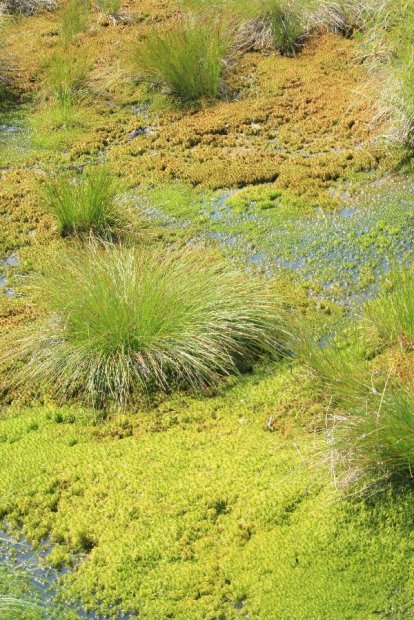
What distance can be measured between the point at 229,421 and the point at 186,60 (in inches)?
183

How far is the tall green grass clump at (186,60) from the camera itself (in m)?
8.15

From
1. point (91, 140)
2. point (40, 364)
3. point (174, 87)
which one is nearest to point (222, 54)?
point (174, 87)

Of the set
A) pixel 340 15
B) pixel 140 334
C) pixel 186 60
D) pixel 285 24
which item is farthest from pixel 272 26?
pixel 140 334

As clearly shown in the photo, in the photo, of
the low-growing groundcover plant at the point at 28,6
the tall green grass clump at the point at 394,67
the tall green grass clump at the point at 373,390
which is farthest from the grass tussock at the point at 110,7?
the tall green grass clump at the point at 373,390

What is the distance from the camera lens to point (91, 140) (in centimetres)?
781

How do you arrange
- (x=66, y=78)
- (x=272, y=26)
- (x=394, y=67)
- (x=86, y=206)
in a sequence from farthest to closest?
(x=272, y=26)
(x=66, y=78)
(x=394, y=67)
(x=86, y=206)

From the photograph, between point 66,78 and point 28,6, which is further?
point 28,6

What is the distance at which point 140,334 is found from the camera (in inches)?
189

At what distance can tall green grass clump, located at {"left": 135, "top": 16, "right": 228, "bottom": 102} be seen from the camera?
8148 millimetres

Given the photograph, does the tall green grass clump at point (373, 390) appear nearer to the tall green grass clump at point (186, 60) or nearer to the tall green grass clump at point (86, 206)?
the tall green grass clump at point (86, 206)

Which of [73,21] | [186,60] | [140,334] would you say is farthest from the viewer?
[73,21]

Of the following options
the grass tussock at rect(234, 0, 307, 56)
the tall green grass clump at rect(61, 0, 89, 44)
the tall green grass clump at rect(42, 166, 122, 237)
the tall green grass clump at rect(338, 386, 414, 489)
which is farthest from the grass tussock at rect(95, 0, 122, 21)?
the tall green grass clump at rect(338, 386, 414, 489)

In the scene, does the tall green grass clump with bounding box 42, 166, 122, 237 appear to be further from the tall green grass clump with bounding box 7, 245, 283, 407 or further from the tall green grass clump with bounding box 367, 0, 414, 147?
the tall green grass clump with bounding box 367, 0, 414, 147

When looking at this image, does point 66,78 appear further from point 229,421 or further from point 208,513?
point 208,513
